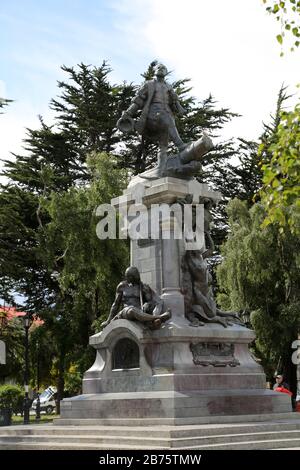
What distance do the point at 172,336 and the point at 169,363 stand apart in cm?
47

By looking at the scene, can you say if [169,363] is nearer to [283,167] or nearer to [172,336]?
[172,336]

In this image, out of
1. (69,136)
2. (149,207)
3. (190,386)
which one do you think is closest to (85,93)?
(69,136)

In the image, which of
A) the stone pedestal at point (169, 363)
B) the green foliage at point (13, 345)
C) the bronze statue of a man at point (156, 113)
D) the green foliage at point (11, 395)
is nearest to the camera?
the stone pedestal at point (169, 363)

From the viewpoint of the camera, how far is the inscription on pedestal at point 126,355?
551 inches

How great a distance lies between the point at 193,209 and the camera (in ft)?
49.5

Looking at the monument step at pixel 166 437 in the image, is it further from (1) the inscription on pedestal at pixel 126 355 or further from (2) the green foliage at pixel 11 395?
(2) the green foliage at pixel 11 395

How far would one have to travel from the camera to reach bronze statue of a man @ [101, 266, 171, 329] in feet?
45.2

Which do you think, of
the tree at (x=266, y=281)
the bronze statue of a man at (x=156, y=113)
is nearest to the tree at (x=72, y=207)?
the tree at (x=266, y=281)

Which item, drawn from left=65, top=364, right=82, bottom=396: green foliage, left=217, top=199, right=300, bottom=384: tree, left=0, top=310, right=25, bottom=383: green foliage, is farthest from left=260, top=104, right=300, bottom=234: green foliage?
left=65, top=364, right=82, bottom=396: green foliage

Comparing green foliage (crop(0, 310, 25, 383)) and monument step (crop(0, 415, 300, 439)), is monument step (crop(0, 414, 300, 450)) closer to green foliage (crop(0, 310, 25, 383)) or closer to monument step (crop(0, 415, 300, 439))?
monument step (crop(0, 415, 300, 439))

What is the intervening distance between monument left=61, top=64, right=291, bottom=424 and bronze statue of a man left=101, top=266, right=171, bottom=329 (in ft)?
0.06

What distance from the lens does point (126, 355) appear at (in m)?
14.2

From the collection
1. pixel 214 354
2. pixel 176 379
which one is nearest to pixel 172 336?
pixel 176 379

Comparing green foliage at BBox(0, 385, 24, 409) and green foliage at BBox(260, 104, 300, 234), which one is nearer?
green foliage at BBox(260, 104, 300, 234)
